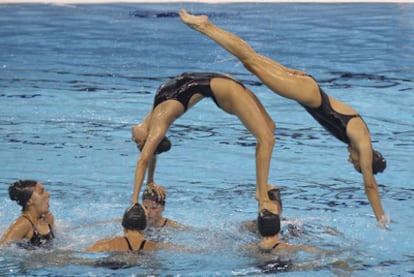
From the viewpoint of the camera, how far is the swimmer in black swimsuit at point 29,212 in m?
6.54

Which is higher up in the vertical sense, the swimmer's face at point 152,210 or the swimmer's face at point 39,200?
the swimmer's face at point 39,200

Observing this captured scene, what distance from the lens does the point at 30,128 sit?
9.96 m

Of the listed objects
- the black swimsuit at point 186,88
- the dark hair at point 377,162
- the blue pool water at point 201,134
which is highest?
A: the black swimsuit at point 186,88

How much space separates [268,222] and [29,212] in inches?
66.8

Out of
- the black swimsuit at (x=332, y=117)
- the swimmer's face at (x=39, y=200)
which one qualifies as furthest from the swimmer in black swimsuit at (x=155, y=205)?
the black swimsuit at (x=332, y=117)

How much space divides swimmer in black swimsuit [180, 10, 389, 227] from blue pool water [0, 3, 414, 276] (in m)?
0.66

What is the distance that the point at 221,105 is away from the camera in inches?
264

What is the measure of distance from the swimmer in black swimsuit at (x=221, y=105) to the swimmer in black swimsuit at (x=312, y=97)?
208 millimetres

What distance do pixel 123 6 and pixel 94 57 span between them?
2.87 metres

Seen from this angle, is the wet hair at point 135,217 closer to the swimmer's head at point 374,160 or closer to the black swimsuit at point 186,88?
the black swimsuit at point 186,88

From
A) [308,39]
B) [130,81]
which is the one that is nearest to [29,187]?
[130,81]

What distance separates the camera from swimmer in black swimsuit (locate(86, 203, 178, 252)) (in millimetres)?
6180

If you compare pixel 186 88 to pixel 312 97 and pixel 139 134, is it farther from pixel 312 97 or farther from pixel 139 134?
pixel 312 97

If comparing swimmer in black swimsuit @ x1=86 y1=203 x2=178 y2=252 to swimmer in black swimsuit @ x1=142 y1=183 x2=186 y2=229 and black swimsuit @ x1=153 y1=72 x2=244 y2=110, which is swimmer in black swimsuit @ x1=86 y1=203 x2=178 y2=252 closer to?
swimmer in black swimsuit @ x1=142 y1=183 x2=186 y2=229
